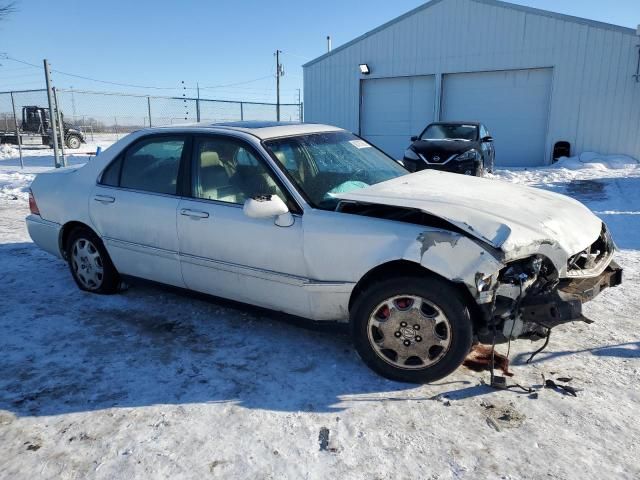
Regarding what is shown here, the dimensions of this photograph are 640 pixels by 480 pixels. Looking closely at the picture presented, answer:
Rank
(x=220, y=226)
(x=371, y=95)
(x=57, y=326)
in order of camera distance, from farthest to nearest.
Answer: (x=371, y=95) → (x=57, y=326) → (x=220, y=226)

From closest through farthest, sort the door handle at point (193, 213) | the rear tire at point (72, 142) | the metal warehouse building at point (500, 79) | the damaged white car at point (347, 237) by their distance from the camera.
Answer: the damaged white car at point (347, 237) < the door handle at point (193, 213) < the metal warehouse building at point (500, 79) < the rear tire at point (72, 142)

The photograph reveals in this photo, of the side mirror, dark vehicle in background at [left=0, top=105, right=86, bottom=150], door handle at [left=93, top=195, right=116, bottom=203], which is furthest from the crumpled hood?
dark vehicle in background at [left=0, top=105, right=86, bottom=150]

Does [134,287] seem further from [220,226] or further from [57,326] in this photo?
[220,226]

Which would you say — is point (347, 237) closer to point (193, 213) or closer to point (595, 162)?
point (193, 213)

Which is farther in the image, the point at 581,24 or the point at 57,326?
the point at 581,24

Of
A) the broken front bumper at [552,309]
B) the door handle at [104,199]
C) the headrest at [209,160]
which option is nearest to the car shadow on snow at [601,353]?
the broken front bumper at [552,309]

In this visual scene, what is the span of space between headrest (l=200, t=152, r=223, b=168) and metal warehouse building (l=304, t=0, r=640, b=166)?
559 inches

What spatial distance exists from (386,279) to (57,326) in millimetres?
2683

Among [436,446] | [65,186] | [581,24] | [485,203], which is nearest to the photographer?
[436,446]

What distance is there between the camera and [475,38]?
51.8ft

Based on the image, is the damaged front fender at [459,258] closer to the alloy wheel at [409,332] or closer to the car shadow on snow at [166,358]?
the alloy wheel at [409,332]

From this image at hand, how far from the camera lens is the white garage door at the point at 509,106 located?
15414 mm

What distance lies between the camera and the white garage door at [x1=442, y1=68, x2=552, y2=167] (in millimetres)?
15414

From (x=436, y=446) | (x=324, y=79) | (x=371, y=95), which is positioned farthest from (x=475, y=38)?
(x=436, y=446)
